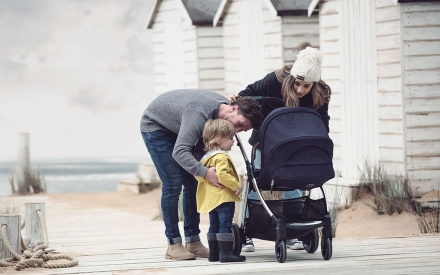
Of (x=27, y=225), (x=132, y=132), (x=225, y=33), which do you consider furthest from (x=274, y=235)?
(x=132, y=132)

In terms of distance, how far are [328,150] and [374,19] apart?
20.2 ft

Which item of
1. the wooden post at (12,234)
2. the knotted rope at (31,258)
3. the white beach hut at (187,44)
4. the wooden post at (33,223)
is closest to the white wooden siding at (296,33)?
the white beach hut at (187,44)

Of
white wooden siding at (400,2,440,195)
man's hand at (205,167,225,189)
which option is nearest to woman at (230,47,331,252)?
man's hand at (205,167,225,189)

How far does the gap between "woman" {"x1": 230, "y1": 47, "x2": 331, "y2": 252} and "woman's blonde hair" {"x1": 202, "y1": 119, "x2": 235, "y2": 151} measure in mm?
604

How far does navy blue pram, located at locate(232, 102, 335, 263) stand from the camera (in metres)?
8.38

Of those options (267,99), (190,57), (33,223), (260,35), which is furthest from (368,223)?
(190,57)

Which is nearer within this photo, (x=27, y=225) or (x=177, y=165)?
(x=177, y=165)

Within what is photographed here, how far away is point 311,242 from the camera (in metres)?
9.08

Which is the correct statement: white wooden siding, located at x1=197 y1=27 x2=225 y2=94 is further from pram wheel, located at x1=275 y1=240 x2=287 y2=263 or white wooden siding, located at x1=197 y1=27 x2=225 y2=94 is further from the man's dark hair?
pram wheel, located at x1=275 y1=240 x2=287 y2=263

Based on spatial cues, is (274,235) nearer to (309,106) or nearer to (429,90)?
(309,106)

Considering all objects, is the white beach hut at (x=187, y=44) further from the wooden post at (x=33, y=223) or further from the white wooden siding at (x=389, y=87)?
the wooden post at (x=33, y=223)

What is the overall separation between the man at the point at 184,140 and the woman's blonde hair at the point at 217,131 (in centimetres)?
7

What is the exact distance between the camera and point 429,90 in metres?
13.8

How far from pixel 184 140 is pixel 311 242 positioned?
1502mm
